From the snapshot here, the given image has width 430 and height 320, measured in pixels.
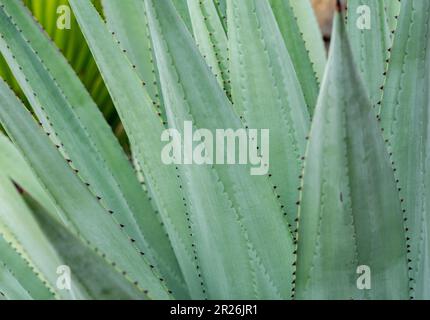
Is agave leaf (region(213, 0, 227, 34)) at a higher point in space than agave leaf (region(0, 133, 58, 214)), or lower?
higher

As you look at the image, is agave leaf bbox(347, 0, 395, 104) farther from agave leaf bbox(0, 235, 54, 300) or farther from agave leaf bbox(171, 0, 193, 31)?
agave leaf bbox(0, 235, 54, 300)

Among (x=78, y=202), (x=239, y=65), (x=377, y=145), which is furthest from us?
(x=239, y=65)

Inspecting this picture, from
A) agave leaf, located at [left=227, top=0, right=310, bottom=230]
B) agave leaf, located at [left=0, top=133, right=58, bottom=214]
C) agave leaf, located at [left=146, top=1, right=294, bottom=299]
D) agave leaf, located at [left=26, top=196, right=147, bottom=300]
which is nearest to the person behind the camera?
agave leaf, located at [left=26, top=196, right=147, bottom=300]

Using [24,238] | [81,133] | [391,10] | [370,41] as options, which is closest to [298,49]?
[370,41]

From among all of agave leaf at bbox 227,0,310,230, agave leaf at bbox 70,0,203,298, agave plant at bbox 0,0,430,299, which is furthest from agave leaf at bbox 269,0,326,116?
agave leaf at bbox 70,0,203,298

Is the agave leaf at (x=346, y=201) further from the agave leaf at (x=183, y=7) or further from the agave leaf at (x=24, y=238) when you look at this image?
the agave leaf at (x=183, y=7)

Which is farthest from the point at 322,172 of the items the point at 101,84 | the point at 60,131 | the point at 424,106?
the point at 101,84
